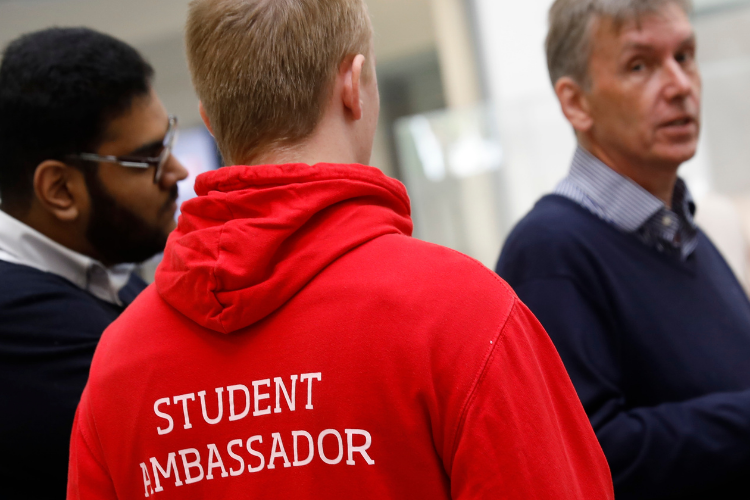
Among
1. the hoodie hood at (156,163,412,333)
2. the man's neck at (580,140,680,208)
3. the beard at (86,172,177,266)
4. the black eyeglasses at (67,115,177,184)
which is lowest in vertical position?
the man's neck at (580,140,680,208)

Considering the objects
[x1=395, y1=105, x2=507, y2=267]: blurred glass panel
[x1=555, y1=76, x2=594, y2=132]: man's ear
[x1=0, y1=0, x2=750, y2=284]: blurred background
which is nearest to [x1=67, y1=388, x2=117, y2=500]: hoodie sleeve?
[x1=555, y1=76, x2=594, y2=132]: man's ear

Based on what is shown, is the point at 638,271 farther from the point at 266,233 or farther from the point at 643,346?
the point at 266,233

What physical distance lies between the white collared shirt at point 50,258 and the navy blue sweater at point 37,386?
0.13m

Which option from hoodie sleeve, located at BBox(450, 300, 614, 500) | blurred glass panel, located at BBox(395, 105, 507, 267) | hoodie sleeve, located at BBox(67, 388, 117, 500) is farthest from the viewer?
blurred glass panel, located at BBox(395, 105, 507, 267)

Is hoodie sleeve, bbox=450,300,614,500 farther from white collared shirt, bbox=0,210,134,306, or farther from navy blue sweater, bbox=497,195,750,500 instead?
white collared shirt, bbox=0,210,134,306

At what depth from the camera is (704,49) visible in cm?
323

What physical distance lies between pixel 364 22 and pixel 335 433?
0.46 meters

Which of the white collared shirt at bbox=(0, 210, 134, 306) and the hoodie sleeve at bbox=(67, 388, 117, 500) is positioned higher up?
the white collared shirt at bbox=(0, 210, 134, 306)

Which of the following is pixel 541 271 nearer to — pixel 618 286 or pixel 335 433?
pixel 618 286

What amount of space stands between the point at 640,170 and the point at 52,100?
118 cm

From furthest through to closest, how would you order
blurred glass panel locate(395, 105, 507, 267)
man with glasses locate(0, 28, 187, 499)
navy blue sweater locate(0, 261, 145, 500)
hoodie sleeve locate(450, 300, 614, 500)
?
→ blurred glass panel locate(395, 105, 507, 267) < man with glasses locate(0, 28, 187, 499) < navy blue sweater locate(0, 261, 145, 500) < hoodie sleeve locate(450, 300, 614, 500)

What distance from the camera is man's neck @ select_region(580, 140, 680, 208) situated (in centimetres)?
139

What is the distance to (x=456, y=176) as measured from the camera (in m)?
3.41

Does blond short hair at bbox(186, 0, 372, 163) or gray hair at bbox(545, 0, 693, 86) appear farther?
gray hair at bbox(545, 0, 693, 86)
